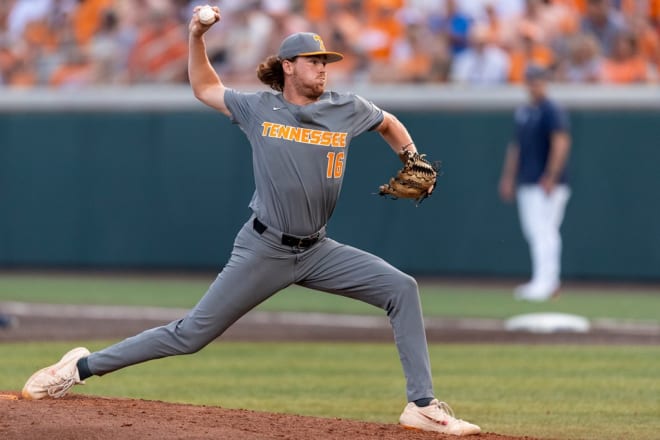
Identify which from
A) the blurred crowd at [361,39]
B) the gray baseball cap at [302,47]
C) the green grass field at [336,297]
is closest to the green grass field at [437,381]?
the green grass field at [336,297]

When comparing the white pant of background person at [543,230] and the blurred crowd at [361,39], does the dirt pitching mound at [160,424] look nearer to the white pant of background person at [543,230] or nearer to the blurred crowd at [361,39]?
the white pant of background person at [543,230]

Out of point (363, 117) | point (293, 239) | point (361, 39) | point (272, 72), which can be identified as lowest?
point (293, 239)

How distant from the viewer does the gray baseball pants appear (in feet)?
20.7

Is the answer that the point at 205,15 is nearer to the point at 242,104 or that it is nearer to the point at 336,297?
the point at 242,104

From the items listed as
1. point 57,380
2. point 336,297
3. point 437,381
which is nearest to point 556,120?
point 336,297

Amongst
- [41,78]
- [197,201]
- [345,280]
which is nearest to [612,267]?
[197,201]

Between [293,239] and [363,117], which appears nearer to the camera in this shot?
[293,239]

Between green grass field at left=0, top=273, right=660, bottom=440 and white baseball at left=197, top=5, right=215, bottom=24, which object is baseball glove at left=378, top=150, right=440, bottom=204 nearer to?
white baseball at left=197, top=5, right=215, bottom=24

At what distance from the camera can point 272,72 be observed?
6.54 meters

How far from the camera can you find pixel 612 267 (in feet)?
52.5

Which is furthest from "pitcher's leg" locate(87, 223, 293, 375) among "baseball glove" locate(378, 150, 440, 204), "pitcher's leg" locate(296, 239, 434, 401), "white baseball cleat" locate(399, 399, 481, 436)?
"white baseball cleat" locate(399, 399, 481, 436)

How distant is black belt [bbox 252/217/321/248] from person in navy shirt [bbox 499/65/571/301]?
27.8ft

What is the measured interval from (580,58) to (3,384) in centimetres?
963

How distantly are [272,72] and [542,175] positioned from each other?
8654 millimetres
